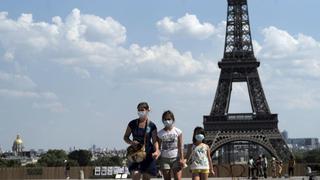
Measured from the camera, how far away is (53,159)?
139500mm

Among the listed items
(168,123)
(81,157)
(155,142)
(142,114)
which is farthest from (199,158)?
(81,157)

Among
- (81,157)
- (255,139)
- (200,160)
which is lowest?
(200,160)

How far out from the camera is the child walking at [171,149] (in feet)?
41.4

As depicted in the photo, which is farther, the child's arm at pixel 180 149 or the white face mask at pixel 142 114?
the child's arm at pixel 180 149

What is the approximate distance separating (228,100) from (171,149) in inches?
3430

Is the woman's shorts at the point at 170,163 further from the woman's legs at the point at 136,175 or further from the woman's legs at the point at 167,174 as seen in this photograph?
the woman's legs at the point at 136,175

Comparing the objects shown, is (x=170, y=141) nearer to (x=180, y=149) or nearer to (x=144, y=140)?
(x=180, y=149)

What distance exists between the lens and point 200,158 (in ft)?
43.2

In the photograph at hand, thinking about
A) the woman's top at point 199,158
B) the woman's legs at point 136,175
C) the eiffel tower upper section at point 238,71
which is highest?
the eiffel tower upper section at point 238,71

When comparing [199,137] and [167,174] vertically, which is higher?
[199,137]

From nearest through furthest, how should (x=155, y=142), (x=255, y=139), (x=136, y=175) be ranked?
(x=136, y=175)
(x=155, y=142)
(x=255, y=139)

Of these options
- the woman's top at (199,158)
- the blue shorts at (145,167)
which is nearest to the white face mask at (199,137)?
the woman's top at (199,158)

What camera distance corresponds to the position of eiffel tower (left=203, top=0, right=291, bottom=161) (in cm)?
9538

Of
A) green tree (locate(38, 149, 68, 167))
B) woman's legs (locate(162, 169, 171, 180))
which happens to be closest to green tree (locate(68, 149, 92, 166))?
green tree (locate(38, 149, 68, 167))
